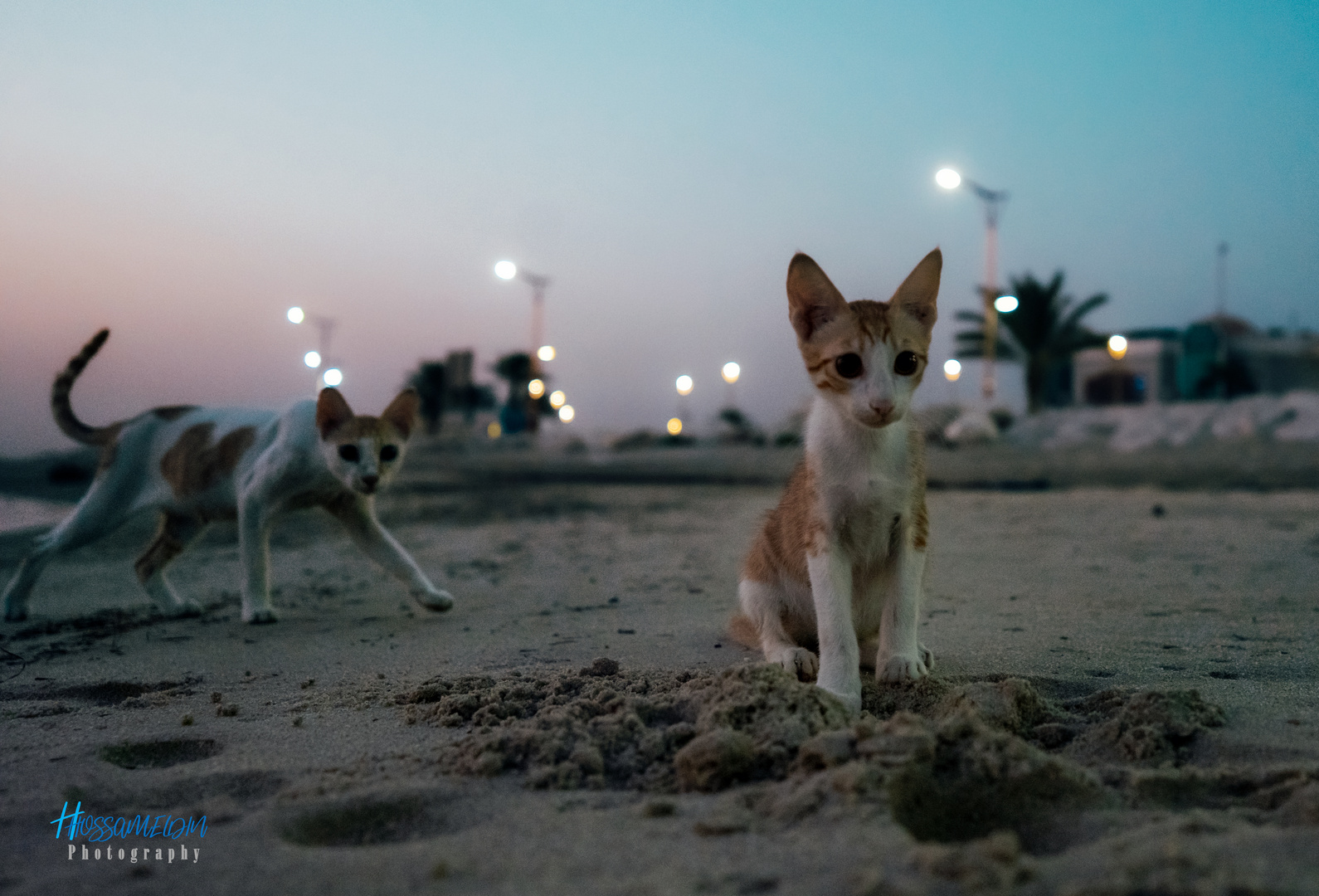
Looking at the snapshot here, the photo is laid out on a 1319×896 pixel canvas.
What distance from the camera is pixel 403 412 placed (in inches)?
201

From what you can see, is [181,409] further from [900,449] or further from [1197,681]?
[1197,681]

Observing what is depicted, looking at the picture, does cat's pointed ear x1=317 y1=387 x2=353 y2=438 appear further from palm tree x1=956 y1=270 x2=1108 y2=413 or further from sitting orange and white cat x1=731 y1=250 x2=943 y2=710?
palm tree x1=956 y1=270 x2=1108 y2=413

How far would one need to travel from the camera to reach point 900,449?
111 inches

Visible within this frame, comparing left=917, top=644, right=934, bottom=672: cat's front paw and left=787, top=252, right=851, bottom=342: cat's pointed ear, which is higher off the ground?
left=787, top=252, right=851, bottom=342: cat's pointed ear

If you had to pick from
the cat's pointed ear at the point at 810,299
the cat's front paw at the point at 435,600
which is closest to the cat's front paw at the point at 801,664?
the cat's pointed ear at the point at 810,299

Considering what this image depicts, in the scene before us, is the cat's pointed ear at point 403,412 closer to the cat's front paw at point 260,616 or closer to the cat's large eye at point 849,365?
the cat's front paw at point 260,616

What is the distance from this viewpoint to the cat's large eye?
269 cm

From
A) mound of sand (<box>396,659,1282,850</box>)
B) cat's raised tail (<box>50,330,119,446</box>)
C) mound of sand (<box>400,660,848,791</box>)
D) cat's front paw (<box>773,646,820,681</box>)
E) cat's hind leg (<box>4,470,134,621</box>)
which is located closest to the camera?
mound of sand (<box>396,659,1282,850</box>)

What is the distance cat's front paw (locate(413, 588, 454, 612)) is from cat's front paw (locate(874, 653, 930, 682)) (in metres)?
2.68

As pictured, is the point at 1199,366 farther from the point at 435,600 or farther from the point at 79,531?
the point at 79,531

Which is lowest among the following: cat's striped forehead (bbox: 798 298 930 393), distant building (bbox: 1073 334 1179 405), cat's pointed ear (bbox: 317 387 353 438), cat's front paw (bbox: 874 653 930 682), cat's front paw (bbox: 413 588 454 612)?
cat's front paw (bbox: 413 588 454 612)

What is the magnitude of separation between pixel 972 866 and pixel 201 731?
2.25 m

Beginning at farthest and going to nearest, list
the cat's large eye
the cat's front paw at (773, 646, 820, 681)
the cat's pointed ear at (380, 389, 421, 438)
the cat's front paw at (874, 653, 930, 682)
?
the cat's pointed ear at (380, 389, 421, 438) < the cat's front paw at (773, 646, 820, 681) < the cat's front paw at (874, 653, 930, 682) < the cat's large eye

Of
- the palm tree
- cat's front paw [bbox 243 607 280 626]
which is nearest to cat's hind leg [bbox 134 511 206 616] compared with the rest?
cat's front paw [bbox 243 607 280 626]
